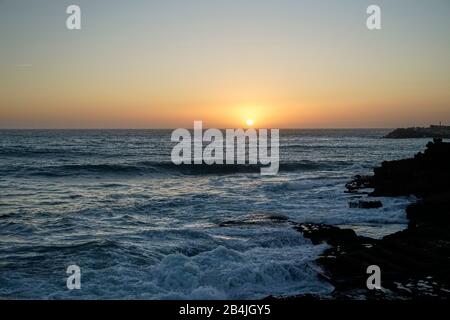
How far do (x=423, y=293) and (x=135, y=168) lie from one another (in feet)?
104

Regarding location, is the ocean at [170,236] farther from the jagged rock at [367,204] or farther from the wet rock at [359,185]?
the wet rock at [359,185]

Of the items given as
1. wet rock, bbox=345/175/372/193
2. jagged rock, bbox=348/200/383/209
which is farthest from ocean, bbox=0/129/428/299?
wet rock, bbox=345/175/372/193

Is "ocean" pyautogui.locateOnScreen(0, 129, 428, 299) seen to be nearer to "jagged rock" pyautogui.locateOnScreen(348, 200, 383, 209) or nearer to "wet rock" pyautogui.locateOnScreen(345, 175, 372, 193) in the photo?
"jagged rock" pyautogui.locateOnScreen(348, 200, 383, 209)

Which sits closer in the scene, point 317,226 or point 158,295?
point 158,295

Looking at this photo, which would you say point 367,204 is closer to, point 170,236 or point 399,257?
point 399,257

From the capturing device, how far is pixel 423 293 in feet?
25.5

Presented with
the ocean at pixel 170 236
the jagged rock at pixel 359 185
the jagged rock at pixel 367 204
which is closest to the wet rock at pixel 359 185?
the jagged rock at pixel 359 185

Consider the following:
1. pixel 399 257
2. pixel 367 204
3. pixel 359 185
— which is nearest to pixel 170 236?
pixel 399 257

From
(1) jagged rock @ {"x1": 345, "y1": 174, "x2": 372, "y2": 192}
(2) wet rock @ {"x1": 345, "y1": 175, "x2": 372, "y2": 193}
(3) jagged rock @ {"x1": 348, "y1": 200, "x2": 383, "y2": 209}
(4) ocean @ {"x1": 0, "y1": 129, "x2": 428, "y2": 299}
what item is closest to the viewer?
(4) ocean @ {"x1": 0, "y1": 129, "x2": 428, "y2": 299}

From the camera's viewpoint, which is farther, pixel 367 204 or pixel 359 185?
pixel 359 185

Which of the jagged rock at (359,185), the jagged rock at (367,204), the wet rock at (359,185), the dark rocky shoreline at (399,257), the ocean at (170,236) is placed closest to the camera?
the dark rocky shoreline at (399,257)
